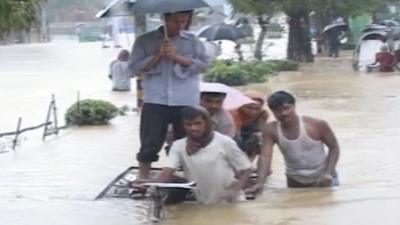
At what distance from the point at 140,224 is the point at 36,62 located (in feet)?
118

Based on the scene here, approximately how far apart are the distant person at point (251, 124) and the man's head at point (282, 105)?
1032 mm

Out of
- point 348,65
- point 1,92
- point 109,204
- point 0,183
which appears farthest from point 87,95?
point 109,204

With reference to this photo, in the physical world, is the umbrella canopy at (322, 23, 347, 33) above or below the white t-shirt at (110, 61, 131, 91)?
above

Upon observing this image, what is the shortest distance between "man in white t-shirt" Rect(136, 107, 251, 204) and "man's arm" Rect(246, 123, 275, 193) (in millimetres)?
357

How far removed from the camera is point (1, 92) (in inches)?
1051

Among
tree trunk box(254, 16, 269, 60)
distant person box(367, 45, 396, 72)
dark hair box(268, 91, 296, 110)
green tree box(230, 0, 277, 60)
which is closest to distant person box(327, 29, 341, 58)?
tree trunk box(254, 16, 269, 60)

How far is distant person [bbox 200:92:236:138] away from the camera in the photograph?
8.92 metres

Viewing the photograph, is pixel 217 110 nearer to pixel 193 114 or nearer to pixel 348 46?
pixel 193 114

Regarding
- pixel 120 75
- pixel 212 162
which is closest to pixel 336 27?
pixel 120 75

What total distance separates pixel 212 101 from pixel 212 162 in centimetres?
97

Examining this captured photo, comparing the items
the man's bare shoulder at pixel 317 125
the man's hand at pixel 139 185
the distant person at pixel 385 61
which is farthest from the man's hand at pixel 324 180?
the distant person at pixel 385 61

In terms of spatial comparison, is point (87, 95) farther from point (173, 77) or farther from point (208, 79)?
point (173, 77)

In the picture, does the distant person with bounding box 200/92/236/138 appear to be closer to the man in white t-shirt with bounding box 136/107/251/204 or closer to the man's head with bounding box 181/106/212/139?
the man in white t-shirt with bounding box 136/107/251/204

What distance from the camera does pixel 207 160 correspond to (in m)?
8.10
